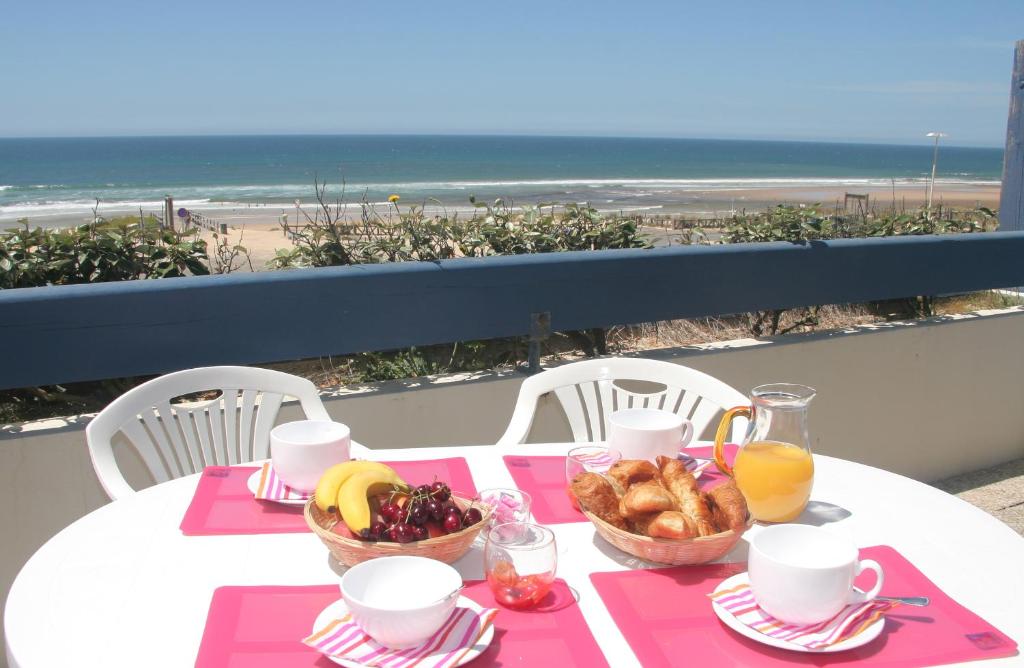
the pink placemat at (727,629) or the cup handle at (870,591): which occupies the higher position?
the cup handle at (870,591)

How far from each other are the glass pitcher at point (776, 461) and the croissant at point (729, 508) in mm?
100

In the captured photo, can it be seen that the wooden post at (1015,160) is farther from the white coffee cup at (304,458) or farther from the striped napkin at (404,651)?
the striped napkin at (404,651)

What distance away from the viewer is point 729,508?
132 centimetres

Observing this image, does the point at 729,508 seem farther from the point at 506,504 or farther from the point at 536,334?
the point at 536,334

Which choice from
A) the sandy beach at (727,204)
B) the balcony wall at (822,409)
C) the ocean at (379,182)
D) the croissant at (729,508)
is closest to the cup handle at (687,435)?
the croissant at (729,508)

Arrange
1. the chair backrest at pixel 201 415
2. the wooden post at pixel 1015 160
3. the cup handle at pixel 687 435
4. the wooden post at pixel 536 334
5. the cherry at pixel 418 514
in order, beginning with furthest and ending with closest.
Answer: the wooden post at pixel 1015 160, the wooden post at pixel 536 334, the chair backrest at pixel 201 415, the cup handle at pixel 687 435, the cherry at pixel 418 514

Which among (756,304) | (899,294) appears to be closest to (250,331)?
(756,304)

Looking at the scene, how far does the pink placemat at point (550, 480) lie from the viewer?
1548 millimetres

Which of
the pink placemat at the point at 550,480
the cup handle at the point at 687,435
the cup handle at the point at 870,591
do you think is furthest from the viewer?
the cup handle at the point at 687,435

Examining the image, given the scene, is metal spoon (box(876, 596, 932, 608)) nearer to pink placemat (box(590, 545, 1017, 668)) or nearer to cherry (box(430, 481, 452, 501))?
pink placemat (box(590, 545, 1017, 668))

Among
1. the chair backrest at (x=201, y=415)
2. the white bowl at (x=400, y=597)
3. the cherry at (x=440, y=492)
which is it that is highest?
the cherry at (x=440, y=492)

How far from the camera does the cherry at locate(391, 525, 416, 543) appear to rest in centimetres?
125

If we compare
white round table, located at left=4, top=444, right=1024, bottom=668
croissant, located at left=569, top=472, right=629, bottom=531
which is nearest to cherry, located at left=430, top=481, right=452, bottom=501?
white round table, located at left=4, top=444, right=1024, bottom=668

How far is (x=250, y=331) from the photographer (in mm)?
2703
